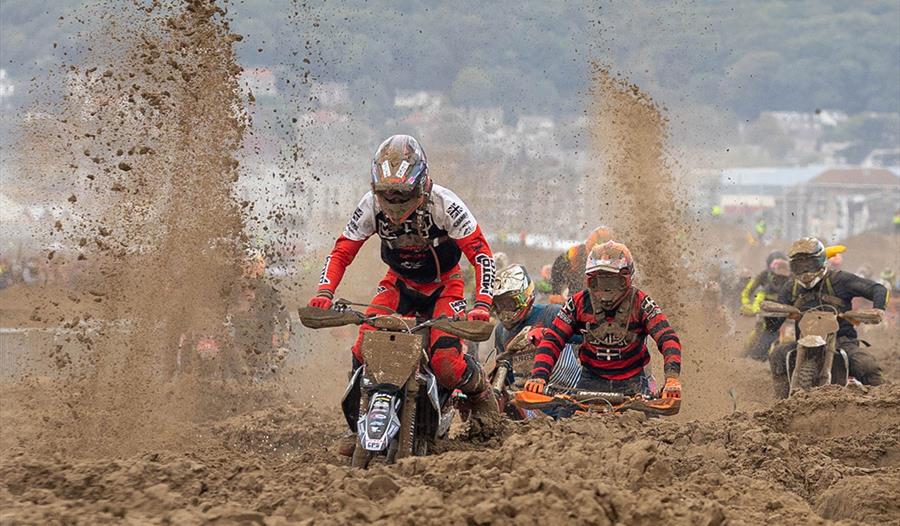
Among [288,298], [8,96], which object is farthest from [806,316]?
[8,96]

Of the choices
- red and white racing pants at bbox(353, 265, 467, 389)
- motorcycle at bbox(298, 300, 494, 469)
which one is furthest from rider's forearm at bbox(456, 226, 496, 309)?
motorcycle at bbox(298, 300, 494, 469)

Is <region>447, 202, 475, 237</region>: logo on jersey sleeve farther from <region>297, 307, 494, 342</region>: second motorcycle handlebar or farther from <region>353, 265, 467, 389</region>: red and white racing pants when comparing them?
<region>297, 307, 494, 342</region>: second motorcycle handlebar

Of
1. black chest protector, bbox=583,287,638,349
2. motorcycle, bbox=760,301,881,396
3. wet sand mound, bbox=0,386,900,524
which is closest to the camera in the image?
wet sand mound, bbox=0,386,900,524

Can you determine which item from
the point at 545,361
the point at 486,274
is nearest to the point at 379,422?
the point at 486,274

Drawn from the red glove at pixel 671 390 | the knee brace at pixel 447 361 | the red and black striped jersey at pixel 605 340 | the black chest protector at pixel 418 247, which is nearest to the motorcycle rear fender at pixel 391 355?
the knee brace at pixel 447 361

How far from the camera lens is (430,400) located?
8062 mm

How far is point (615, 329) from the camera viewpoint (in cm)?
963

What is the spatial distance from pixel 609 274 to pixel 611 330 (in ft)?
1.64

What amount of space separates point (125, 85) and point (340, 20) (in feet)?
106

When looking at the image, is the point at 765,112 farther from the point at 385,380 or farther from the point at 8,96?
the point at 385,380

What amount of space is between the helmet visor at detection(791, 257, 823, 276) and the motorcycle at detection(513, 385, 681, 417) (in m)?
5.02

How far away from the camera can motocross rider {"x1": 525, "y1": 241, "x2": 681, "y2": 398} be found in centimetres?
Result: 939

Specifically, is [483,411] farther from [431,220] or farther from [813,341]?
[813,341]

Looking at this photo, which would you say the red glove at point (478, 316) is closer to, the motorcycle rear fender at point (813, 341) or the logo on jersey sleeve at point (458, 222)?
the logo on jersey sleeve at point (458, 222)
